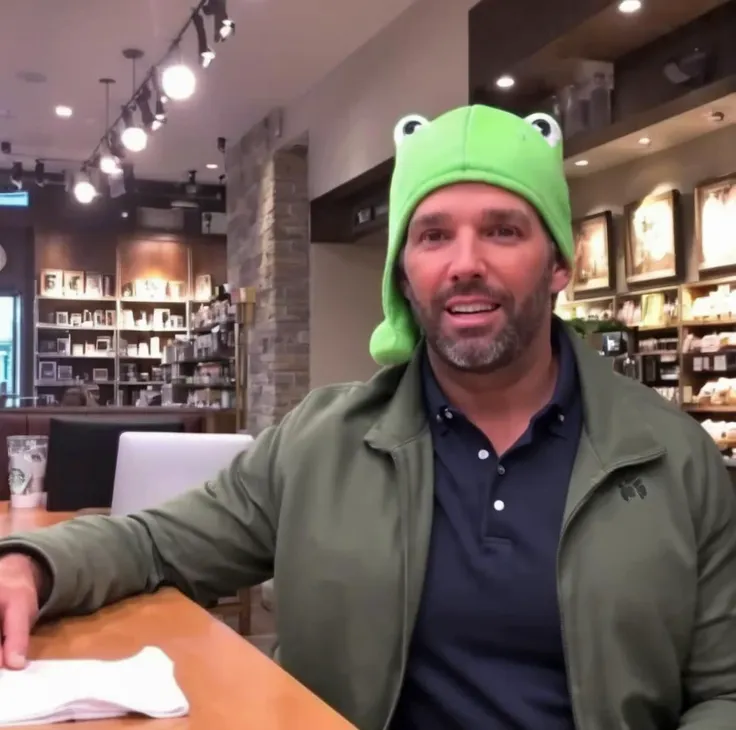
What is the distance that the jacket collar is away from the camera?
1.27m

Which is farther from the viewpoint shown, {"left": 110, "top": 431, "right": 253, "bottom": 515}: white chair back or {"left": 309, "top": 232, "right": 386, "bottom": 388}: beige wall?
{"left": 309, "top": 232, "right": 386, "bottom": 388}: beige wall

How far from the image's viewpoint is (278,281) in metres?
7.57

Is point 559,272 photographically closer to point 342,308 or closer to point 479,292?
point 479,292

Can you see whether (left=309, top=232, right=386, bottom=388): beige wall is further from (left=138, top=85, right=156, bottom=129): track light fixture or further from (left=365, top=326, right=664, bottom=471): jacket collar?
(left=365, top=326, right=664, bottom=471): jacket collar

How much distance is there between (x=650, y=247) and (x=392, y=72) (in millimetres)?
2105

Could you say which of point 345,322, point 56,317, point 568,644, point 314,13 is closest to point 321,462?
point 568,644

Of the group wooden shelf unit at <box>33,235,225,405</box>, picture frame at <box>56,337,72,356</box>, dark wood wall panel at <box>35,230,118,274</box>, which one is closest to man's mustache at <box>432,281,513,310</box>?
wooden shelf unit at <box>33,235,225,405</box>

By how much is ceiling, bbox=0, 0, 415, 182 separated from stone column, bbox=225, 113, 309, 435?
1.61 feet

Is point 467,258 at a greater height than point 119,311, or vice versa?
point 119,311

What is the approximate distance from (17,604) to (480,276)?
0.73 meters

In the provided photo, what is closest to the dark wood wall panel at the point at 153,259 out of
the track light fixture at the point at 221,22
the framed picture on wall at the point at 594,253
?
the framed picture on wall at the point at 594,253

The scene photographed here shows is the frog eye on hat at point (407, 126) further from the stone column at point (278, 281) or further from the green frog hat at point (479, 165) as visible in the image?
the stone column at point (278, 281)

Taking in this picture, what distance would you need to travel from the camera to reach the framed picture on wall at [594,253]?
688 centimetres

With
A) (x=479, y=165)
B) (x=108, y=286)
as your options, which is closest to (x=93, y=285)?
(x=108, y=286)
